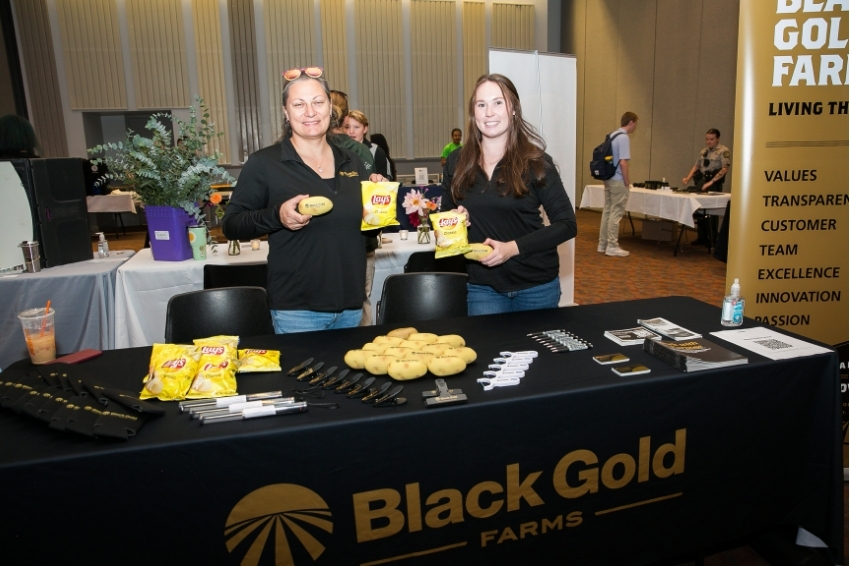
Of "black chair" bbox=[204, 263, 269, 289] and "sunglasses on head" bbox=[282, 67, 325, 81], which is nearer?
"sunglasses on head" bbox=[282, 67, 325, 81]

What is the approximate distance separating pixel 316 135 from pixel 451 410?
3.55 ft

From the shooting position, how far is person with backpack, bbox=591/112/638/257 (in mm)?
7059

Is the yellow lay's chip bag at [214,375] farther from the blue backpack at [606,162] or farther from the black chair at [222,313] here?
the blue backpack at [606,162]

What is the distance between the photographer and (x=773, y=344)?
1768mm

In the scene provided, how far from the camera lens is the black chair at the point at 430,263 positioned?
356cm

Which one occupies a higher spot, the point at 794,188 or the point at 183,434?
the point at 794,188

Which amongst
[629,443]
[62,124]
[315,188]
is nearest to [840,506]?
[629,443]

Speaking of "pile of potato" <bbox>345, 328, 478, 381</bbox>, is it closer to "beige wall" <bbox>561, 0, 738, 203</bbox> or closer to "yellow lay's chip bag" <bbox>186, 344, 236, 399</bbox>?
"yellow lay's chip bag" <bbox>186, 344, 236, 399</bbox>

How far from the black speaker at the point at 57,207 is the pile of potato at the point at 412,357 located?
7.82 feet

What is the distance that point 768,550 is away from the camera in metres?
1.89

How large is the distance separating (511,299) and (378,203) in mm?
668

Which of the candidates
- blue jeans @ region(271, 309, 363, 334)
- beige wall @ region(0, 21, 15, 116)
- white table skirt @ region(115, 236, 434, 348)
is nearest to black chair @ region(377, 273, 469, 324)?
blue jeans @ region(271, 309, 363, 334)

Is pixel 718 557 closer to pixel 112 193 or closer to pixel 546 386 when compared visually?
pixel 546 386

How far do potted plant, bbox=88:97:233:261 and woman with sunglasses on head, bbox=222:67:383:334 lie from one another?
118 centimetres
